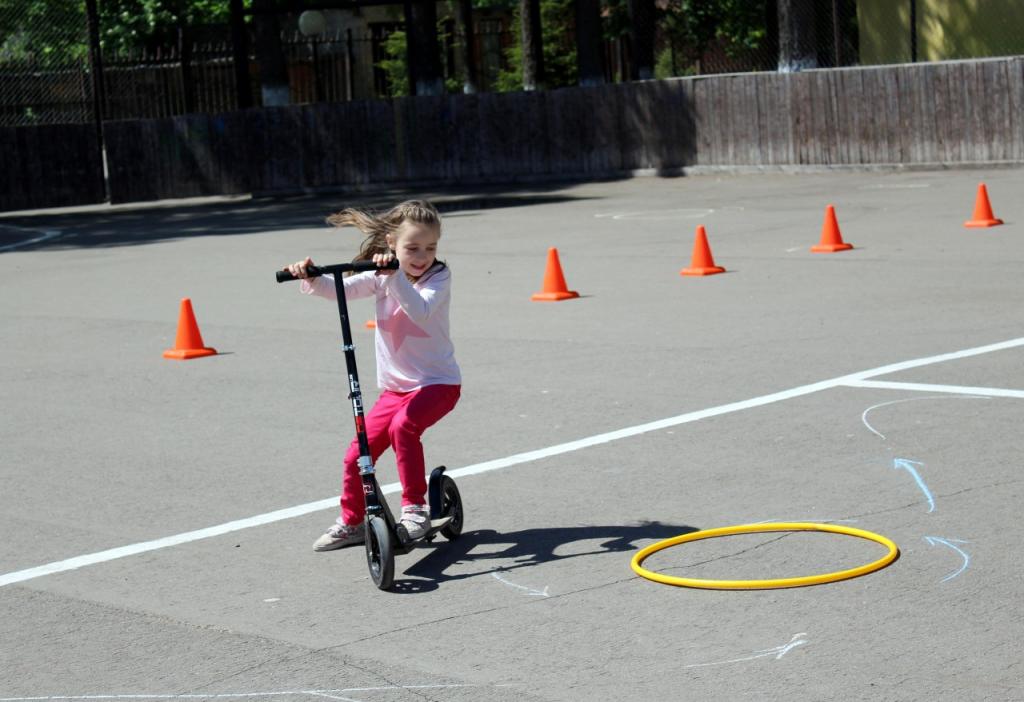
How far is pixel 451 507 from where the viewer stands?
267 inches

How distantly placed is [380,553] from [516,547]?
76 cm

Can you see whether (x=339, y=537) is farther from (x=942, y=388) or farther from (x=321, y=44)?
(x=321, y=44)

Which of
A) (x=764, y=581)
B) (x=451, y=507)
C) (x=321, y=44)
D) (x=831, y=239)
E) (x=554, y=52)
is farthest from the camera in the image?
(x=554, y=52)

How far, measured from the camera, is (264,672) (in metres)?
5.14

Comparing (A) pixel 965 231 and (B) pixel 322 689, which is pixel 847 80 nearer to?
(A) pixel 965 231

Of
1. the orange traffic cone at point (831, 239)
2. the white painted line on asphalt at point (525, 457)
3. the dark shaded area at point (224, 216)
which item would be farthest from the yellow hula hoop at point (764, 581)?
the dark shaded area at point (224, 216)

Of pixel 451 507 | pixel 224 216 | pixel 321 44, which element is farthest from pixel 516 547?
pixel 321 44

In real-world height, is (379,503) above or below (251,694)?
above

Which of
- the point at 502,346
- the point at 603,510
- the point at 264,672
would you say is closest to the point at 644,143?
the point at 502,346

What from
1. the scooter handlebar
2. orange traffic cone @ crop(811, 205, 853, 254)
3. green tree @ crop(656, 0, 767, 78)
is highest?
green tree @ crop(656, 0, 767, 78)

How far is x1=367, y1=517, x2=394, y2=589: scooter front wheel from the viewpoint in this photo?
19.6 feet

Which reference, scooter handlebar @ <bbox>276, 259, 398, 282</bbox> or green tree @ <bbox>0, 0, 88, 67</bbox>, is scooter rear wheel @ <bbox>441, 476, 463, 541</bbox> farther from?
green tree @ <bbox>0, 0, 88, 67</bbox>

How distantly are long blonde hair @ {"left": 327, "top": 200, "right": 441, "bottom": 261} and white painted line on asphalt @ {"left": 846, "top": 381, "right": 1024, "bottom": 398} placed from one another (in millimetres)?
4039

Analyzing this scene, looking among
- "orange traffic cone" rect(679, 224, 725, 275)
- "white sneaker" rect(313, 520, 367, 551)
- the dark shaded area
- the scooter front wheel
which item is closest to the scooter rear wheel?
"white sneaker" rect(313, 520, 367, 551)
